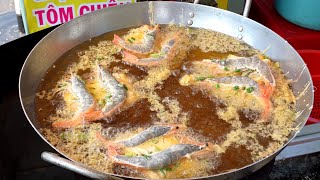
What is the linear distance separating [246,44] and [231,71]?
327 mm

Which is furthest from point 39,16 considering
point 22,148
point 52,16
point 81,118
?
point 81,118

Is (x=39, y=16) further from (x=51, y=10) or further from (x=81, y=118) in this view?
(x=81, y=118)

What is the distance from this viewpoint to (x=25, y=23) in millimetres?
2920

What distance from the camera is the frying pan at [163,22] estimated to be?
221cm

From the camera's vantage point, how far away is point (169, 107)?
216cm

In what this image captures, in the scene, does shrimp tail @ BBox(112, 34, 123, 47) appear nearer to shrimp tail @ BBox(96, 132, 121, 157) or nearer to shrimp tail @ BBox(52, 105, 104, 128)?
shrimp tail @ BBox(52, 105, 104, 128)

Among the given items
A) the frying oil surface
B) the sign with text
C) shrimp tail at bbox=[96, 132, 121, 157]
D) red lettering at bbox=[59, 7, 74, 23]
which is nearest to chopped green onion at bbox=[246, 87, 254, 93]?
the frying oil surface

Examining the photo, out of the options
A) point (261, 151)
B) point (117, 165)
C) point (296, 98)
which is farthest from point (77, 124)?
point (296, 98)

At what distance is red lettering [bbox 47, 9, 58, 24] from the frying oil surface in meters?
0.49

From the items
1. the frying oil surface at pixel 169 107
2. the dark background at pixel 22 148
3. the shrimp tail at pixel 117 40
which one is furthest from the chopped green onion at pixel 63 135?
the shrimp tail at pixel 117 40

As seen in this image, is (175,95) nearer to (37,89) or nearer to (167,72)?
(167,72)

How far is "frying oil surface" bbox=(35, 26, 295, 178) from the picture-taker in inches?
74.7

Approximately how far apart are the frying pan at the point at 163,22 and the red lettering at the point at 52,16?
453mm

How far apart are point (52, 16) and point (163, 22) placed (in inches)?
32.1
